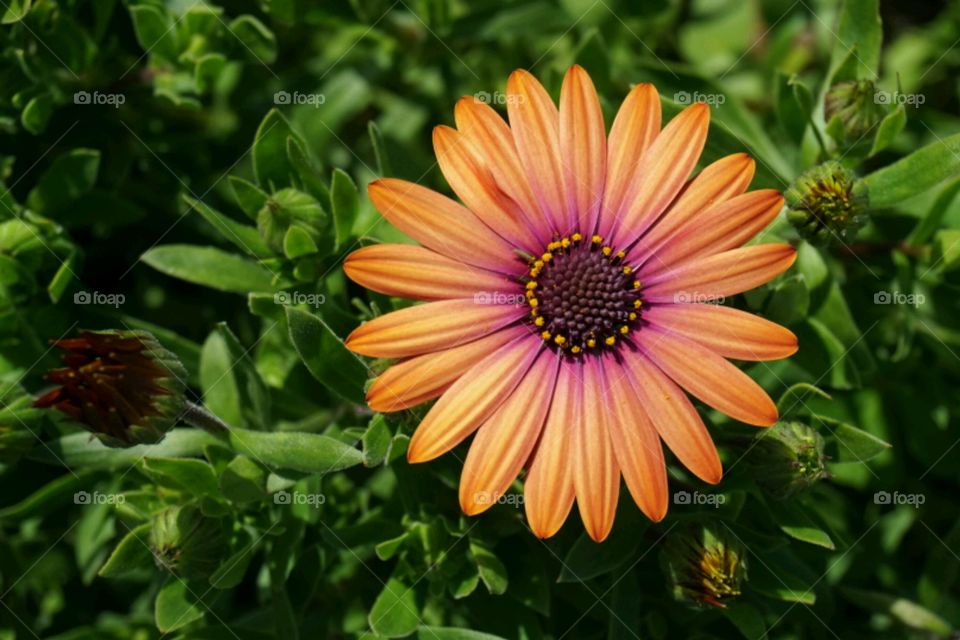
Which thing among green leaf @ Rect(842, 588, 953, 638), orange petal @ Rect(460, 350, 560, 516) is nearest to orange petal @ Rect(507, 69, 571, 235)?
orange petal @ Rect(460, 350, 560, 516)

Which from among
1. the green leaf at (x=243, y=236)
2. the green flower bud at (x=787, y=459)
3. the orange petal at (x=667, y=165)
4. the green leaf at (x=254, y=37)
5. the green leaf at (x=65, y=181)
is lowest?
the green flower bud at (x=787, y=459)

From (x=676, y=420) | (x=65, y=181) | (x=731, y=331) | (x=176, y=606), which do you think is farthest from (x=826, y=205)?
(x=65, y=181)

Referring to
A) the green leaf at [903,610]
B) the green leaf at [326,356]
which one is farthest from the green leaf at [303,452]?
the green leaf at [903,610]

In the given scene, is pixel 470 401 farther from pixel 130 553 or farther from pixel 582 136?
pixel 130 553

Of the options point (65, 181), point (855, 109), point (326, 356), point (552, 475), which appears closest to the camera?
point (552, 475)

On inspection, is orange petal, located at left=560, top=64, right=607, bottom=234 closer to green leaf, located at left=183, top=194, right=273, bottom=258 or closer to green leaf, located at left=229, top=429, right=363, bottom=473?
green leaf, located at left=229, top=429, right=363, bottom=473

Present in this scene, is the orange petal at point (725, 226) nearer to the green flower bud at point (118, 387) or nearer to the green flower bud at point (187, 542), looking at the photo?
the green flower bud at point (118, 387)
